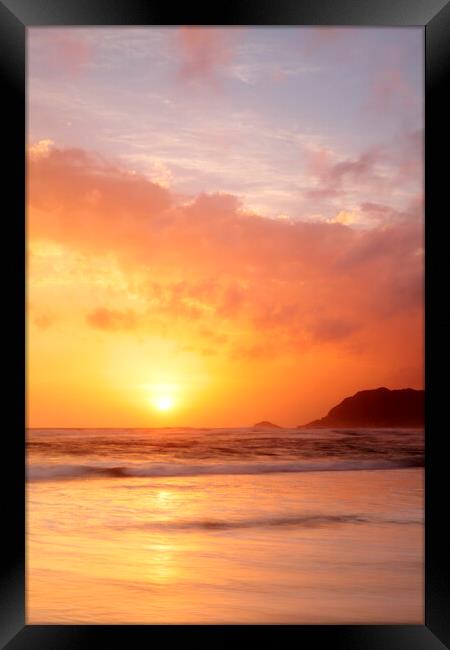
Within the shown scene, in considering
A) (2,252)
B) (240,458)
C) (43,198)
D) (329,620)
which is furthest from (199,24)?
(43,198)

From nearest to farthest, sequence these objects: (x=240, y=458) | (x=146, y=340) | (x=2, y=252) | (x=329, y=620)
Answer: (x=2, y=252), (x=329, y=620), (x=240, y=458), (x=146, y=340)

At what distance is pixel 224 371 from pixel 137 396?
1090 millimetres

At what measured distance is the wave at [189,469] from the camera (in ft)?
22.4

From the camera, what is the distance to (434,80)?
151 cm

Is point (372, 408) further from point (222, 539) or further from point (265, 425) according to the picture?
point (222, 539)

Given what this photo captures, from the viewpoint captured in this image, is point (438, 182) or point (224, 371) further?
point (224, 371)

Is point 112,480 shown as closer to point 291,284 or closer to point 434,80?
point 291,284

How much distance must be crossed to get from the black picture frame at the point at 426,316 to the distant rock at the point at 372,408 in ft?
25.7

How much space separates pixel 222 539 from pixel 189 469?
3.69 metres

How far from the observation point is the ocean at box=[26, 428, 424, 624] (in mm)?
2273

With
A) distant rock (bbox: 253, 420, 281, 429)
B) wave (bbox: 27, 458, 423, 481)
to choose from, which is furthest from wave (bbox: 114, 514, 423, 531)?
distant rock (bbox: 253, 420, 281, 429)

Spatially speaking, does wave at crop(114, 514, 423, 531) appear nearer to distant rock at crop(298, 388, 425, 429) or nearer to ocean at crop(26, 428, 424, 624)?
ocean at crop(26, 428, 424, 624)

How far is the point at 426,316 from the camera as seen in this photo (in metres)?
1.50

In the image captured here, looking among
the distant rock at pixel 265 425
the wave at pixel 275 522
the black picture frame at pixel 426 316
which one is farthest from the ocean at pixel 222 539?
the distant rock at pixel 265 425
